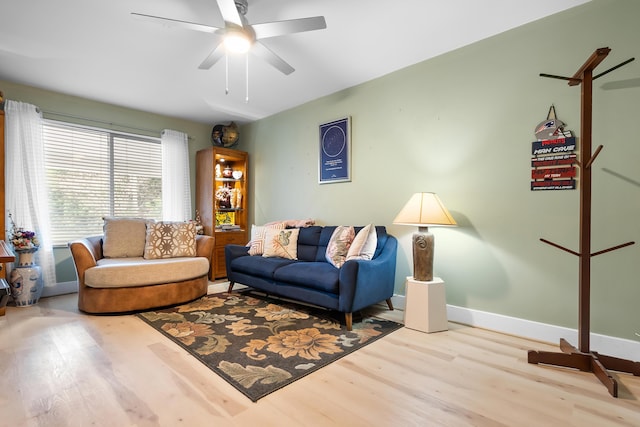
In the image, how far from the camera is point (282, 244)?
146 inches

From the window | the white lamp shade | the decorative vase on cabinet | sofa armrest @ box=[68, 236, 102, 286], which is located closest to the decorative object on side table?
the decorative vase on cabinet

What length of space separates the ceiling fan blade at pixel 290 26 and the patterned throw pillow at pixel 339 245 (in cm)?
191

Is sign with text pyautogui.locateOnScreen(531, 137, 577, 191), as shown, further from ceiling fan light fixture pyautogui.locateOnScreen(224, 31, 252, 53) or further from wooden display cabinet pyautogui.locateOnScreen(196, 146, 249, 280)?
wooden display cabinet pyautogui.locateOnScreen(196, 146, 249, 280)

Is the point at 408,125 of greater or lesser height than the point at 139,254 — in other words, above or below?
above

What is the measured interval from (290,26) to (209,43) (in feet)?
3.54

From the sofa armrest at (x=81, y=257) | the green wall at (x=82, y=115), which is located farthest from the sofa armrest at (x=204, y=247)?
the green wall at (x=82, y=115)

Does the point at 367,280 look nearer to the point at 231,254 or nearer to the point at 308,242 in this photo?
the point at 308,242

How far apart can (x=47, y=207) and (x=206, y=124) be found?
2.54 m

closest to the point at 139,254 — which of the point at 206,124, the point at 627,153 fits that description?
the point at 206,124

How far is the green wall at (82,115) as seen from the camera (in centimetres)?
378

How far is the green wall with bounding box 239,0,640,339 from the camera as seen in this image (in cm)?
220

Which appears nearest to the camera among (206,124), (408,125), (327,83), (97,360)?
(97,360)

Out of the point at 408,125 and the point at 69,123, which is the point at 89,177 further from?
the point at 408,125

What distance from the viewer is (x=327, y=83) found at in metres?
3.71
